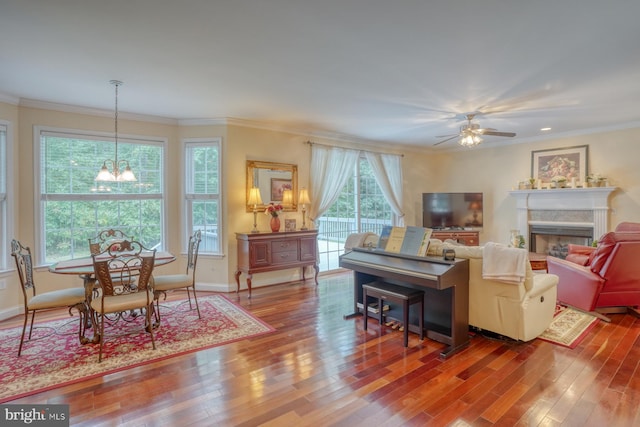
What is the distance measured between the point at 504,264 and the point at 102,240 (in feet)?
16.1

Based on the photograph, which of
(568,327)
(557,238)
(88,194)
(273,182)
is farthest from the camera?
(557,238)

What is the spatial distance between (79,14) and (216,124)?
2875mm

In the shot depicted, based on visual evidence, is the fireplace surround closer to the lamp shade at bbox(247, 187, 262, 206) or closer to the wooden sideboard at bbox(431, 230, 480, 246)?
the wooden sideboard at bbox(431, 230, 480, 246)

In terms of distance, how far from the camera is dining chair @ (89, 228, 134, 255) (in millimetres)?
3961

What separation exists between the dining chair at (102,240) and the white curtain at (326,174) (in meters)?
3.06

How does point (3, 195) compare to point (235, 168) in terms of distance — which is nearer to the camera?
point (3, 195)

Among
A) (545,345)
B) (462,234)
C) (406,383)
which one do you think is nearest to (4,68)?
(406,383)

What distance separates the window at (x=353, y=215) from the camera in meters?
6.51

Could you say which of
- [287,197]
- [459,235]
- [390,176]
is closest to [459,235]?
[459,235]

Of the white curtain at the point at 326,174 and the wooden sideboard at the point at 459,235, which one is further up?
the white curtain at the point at 326,174

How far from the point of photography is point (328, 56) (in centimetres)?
296

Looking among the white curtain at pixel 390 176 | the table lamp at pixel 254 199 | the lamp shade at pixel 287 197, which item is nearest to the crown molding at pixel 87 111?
the table lamp at pixel 254 199

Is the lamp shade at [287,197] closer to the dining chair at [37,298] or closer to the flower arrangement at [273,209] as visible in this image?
the flower arrangement at [273,209]

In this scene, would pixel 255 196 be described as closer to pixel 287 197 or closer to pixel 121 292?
pixel 287 197
